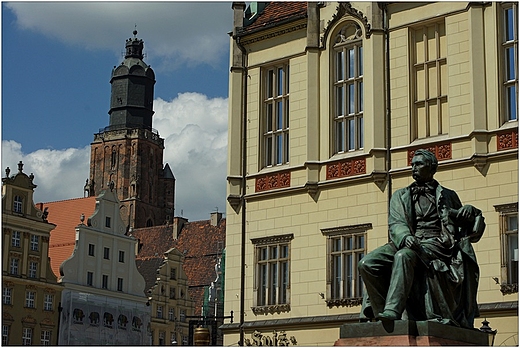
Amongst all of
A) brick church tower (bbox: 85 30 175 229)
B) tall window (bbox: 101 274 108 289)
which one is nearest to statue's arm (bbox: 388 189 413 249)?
tall window (bbox: 101 274 108 289)

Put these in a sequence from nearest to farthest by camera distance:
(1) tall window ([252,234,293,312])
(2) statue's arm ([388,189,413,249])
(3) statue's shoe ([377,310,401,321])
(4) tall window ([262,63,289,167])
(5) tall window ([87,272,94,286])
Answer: (3) statue's shoe ([377,310,401,321])
(2) statue's arm ([388,189,413,249])
(1) tall window ([252,234,293,312])
(4) tall window ([262,63,289,167])
(5) tall window ([87,272,94,286])

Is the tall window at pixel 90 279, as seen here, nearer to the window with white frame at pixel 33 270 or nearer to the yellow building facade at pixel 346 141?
the window with white frame at pixel 33 270

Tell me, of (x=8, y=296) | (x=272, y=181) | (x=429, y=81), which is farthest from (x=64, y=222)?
(x=429, y=81)

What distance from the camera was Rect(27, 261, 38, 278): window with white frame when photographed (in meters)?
45.1

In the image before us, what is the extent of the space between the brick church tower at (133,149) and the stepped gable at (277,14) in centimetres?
8232

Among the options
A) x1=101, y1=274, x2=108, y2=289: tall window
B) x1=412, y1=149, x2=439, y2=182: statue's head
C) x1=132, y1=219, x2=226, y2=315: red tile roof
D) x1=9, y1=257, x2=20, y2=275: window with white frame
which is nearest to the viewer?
x1=412, y1=149, x2=439, y2=182: statue's head

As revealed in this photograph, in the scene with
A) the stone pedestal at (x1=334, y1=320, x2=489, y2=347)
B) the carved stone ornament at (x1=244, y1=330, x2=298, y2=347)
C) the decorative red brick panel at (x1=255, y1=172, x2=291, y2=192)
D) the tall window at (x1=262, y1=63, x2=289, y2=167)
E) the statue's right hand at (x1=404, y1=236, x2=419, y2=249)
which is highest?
the tall window at (x1=262, y1=63, x2=289, y2=167)

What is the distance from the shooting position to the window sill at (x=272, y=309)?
2500 centimetres

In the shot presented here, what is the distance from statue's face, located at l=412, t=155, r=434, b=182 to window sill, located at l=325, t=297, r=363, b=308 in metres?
13.6

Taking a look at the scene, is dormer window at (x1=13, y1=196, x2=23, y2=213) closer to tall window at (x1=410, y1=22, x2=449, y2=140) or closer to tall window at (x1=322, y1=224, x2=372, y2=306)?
tall window at (x1=322, y1=224, x2=372, y2=306)

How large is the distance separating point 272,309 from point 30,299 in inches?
888

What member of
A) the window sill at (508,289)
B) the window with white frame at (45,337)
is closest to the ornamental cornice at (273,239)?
the window sill at (508,289)

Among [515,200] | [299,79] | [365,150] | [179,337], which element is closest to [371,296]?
[515,200]

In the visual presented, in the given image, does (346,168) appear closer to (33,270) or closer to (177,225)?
(33,270)
